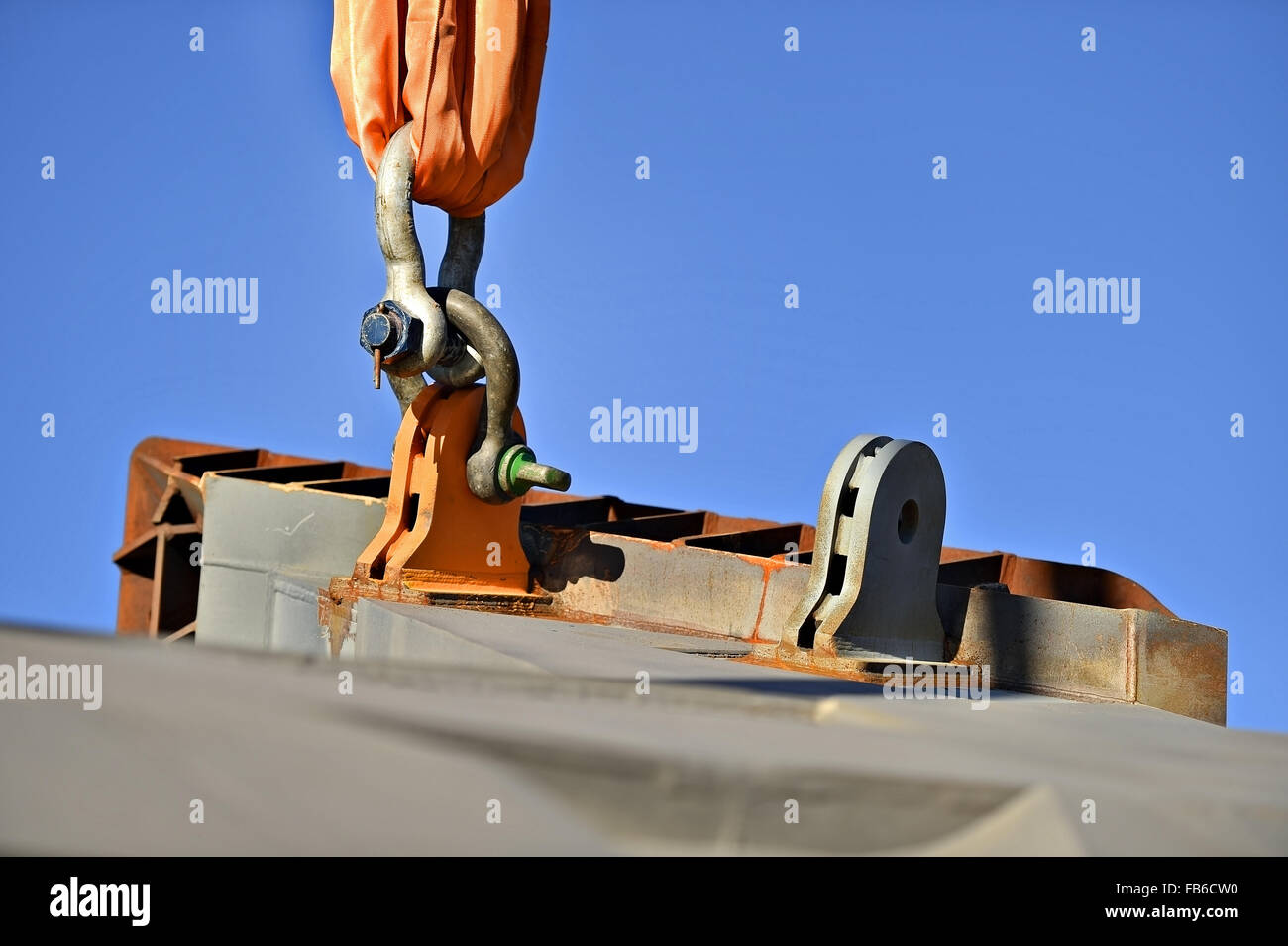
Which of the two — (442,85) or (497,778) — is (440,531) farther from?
(497,778)

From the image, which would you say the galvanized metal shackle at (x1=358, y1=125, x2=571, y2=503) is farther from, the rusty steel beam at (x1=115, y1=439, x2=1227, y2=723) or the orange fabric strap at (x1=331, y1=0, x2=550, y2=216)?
the rusty steel beam at (x1=115, y1=439, x2=1227, y2=723)

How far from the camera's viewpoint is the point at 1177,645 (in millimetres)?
5957

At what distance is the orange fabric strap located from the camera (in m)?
8.38

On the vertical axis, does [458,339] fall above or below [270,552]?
above

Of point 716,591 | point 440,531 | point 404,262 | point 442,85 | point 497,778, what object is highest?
point 442,85

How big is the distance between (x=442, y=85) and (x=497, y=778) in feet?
24.6

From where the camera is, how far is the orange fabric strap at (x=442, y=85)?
8383 millimetres

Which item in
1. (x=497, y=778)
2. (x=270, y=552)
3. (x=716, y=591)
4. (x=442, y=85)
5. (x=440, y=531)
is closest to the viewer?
(x=497, y=778)

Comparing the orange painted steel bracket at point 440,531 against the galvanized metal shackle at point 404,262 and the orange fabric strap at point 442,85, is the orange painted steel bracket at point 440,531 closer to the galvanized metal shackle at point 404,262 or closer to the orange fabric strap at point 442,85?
the galvanized metal shackle at point 404,262

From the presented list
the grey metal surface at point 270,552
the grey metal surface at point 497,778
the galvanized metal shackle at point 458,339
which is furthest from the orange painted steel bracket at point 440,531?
the grey metal surface at point 497,778

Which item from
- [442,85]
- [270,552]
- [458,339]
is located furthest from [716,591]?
[270,552]

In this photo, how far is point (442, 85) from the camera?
27.6ft

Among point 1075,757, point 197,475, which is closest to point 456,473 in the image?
point 197,475
